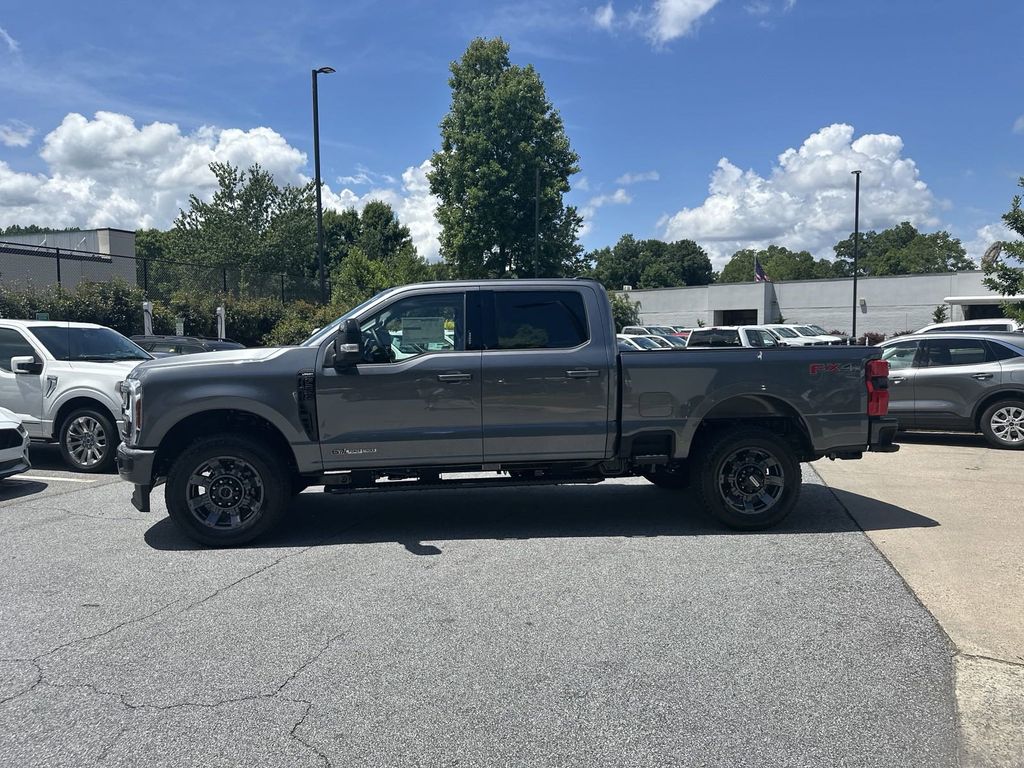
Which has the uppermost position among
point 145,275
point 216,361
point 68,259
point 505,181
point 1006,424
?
point 505,181

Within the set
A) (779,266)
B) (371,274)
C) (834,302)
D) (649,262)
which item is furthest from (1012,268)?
(779,266)

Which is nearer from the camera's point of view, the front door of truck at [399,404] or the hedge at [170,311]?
the front door of truck at [399,404]

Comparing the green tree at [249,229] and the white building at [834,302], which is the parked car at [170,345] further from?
the white building at [834,302]

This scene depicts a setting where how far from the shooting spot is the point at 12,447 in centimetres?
834

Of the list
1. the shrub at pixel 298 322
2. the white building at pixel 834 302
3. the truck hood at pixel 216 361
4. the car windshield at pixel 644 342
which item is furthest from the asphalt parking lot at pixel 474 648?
the white building at pixel 834 302

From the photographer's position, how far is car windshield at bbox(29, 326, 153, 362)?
9758 millimetres

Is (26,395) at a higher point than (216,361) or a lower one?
lower

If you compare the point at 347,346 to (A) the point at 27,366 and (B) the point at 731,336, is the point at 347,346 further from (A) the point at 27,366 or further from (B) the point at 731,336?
(B) the point at 731,336

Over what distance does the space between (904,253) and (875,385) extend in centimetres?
11452

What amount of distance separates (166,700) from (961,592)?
188 inches

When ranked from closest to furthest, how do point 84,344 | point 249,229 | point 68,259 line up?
point 84,344 < point 68,259 < point 249,229

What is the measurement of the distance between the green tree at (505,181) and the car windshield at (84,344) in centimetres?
2658

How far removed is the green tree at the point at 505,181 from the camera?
119ft

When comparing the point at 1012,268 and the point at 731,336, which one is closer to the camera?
the point at 1012,268
